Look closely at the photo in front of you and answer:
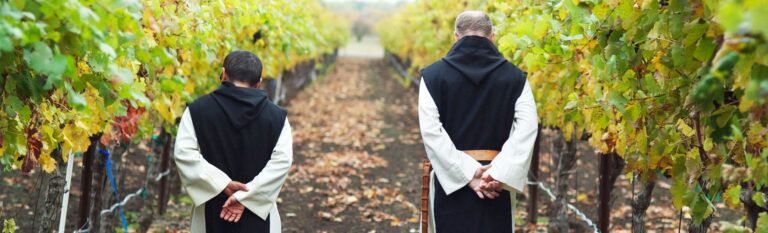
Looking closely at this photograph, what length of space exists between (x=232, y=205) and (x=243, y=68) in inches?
26.1

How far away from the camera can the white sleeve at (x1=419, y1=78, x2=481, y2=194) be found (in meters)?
4.34

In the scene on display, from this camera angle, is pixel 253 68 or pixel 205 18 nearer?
pixel 253 68

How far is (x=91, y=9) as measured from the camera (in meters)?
2.18

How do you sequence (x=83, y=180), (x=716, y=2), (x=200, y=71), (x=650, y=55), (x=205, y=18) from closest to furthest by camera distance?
(x=716, y=2) → (x=650, y=55) → (x=205, y=18) → (x=83, y=180) → (x=200, y=71)

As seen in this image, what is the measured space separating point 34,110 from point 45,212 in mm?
1898

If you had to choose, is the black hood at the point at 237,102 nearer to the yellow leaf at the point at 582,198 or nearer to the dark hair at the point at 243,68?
the dark hair at the point at 243,68

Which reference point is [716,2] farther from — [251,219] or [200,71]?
[200,71]

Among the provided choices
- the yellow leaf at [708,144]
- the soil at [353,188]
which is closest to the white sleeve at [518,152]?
the yellow leaf at [708,144]

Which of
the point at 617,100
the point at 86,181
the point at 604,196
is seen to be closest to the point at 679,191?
the point at 617,100

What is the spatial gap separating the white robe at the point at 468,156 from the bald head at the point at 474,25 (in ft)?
1.39

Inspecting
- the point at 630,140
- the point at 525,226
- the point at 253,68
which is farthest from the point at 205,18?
the point at 525,226

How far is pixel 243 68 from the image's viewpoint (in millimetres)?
4090

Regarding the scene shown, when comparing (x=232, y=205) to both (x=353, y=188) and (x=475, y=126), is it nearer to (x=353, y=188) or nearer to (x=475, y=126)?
(x=475, y=126)

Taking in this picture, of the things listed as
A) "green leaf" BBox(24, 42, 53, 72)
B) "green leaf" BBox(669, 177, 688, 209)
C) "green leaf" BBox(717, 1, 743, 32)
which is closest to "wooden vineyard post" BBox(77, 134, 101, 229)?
"green leaf" BBox(24, 42, 53, 72)
